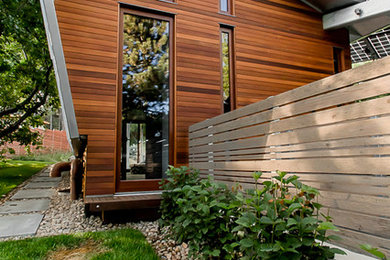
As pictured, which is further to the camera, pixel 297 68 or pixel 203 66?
pixel 297 68

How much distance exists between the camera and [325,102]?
1.80 metres

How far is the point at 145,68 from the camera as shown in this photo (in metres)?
4.22

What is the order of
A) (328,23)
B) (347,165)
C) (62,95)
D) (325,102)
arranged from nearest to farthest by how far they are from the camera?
(347,165) < (325,102) < (62,95) < (328,23)

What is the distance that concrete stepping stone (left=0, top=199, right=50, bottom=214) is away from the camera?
398 cm

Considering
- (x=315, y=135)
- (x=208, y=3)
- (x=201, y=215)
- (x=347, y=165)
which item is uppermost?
(x=208, y=3)

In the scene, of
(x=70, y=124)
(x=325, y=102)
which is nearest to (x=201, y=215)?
(x=325, y=102)

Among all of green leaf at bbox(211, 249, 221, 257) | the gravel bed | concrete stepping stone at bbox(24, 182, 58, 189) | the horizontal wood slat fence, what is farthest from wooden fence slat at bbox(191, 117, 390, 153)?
concrete stepping stone at bbox(24, 182, 58, 189)

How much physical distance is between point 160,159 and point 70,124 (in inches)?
60.9

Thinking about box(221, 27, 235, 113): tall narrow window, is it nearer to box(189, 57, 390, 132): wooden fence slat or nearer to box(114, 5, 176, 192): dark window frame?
box(114, 5, 176, 192): dark window frame

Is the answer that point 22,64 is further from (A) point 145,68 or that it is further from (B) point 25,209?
(A) point 145,68

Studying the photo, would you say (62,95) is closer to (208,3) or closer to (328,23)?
(208,3)

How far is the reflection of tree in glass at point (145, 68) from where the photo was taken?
4.05m

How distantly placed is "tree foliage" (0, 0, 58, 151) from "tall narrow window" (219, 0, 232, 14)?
3847 mm

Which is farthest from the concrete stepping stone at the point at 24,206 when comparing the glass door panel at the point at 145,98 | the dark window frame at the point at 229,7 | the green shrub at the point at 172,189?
the dark window frame at the point at 229,7
